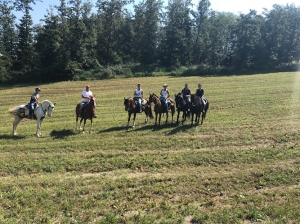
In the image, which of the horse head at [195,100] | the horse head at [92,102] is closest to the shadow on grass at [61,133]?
the horse head at [92,102]

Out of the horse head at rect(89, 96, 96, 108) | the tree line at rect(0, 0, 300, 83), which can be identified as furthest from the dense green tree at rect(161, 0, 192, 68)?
the horse head at rect(89, 96, 96, 108)

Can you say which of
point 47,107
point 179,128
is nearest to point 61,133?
point 47,107

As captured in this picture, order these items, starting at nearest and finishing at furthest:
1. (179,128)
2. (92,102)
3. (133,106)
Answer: (92,102), (179,128), (133,106)

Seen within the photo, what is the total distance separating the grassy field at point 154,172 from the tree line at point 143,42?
108 ft

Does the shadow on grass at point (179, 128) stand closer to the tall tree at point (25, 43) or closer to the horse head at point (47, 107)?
the horse head at point (47, 107)

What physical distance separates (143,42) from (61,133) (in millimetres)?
50767

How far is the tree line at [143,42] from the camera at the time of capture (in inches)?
1884

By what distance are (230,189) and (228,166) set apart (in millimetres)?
1844

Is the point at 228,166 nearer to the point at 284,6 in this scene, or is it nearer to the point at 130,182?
the point at 130,182

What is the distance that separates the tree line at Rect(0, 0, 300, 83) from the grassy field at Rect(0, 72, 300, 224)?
33.1 metres

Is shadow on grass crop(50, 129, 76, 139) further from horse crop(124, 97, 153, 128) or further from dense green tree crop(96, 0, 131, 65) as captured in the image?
dense green tree crop(96, 0, 131, 65)

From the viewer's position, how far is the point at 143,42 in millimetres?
62562

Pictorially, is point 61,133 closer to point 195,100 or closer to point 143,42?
point 195,100

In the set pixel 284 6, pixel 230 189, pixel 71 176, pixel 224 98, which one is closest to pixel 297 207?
pixel 230 189
